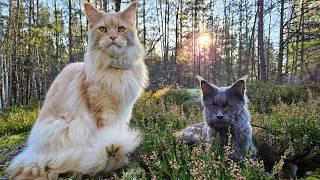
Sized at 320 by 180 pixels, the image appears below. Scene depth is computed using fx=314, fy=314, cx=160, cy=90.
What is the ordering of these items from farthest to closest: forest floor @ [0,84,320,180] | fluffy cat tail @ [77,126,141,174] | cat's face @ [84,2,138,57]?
cat's face @ [84,2,138,57] → fluffy cat tail @ [77,126,141,174] → forest floor @ [0,84,320,180]

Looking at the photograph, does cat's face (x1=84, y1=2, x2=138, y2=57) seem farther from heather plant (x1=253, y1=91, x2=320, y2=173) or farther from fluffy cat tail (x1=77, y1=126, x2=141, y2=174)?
heather plant (x1=253, y1=91, x2=320, y2=173)

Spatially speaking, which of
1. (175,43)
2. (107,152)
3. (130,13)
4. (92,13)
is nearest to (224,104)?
(107,152)

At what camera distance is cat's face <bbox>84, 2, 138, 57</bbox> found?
3.89 metres

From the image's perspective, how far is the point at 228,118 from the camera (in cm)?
329

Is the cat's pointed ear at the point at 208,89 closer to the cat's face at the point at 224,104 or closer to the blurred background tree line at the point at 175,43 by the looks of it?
the cat's face at the point at 224,104

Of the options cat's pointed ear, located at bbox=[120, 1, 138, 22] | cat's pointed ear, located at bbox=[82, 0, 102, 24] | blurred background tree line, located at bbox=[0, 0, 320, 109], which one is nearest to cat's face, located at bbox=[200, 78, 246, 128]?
cat's pointed ear, located at bbox=[120, 1, 138, 22]

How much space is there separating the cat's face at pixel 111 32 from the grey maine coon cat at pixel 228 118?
1.11m

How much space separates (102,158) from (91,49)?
154 cm

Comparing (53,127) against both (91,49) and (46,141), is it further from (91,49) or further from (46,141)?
(91,49)

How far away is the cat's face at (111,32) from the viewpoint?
3.89 metres

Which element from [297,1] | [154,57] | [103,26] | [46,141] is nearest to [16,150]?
[46,141]

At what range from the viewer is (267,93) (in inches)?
390

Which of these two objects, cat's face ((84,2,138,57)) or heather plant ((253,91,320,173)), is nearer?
heather plant ((253,91,320,173))

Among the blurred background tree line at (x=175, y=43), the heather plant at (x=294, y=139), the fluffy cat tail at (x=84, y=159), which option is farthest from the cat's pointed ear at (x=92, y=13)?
the blurred background tree line at (x=175, y=43)
